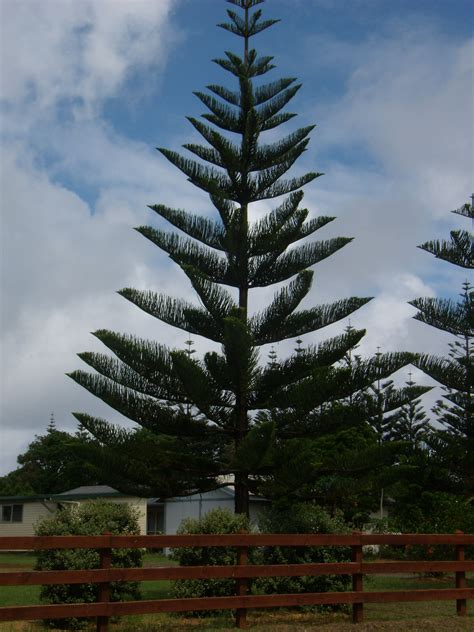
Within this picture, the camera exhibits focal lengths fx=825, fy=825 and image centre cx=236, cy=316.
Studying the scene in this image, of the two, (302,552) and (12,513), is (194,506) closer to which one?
(12,513)

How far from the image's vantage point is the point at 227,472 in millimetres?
13273

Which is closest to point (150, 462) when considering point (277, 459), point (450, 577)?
point (277, 459)

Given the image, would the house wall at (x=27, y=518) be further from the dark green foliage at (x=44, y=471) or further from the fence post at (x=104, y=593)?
the fence post at (x=104, y=593)

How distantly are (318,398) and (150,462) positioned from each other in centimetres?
285

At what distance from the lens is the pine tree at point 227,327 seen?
12.8 metres

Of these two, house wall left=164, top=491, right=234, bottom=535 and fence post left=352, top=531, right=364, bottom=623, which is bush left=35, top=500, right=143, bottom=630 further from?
house wall left=164, top=491, right=234, bottom=535

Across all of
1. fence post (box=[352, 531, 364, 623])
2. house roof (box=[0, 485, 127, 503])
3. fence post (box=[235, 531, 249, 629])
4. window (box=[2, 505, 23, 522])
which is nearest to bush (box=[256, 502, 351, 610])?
fence post (box=[352, 531, 364, 623])

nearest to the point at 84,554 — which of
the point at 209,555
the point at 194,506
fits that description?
the point at 209,555

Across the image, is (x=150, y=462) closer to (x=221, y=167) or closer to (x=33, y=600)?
(x=33, y=600)

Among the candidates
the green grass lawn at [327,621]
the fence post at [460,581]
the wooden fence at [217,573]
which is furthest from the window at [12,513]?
the wooden fence at [217,573]

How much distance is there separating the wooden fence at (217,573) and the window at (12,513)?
27.1 meters

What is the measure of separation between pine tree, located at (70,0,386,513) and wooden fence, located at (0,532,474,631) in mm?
2995

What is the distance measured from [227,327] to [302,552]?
3.35m

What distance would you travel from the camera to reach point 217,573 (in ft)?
26.5
